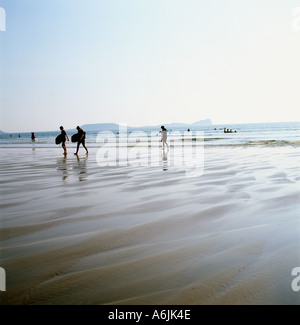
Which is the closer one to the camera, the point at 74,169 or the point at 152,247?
the point at 152,247

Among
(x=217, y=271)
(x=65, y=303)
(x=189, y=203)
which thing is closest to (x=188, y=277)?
(x=217, y=271)

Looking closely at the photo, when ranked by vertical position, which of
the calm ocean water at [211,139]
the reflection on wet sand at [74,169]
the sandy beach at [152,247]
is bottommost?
the sandy beach at [152,247]

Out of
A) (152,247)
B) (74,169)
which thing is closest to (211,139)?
(74,169)

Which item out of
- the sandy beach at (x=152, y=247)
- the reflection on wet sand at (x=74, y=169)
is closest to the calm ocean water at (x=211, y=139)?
the reflection on wet sand at (x=74, y=169)

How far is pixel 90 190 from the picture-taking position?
679cm

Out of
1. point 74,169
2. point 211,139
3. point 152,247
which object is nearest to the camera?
point 152,247

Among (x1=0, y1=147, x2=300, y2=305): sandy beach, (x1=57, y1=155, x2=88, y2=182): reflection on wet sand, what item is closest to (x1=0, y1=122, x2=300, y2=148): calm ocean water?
(x1=57, y1=155, x2=88, y2=182): reflection on wet sand

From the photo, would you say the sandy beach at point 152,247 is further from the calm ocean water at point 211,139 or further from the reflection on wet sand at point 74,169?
the calm ocean water at point 211,139

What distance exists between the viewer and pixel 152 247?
3.34 m

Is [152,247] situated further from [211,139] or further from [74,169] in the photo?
[211,139]

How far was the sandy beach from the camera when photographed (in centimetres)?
242

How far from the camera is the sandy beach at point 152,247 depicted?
242 cm
